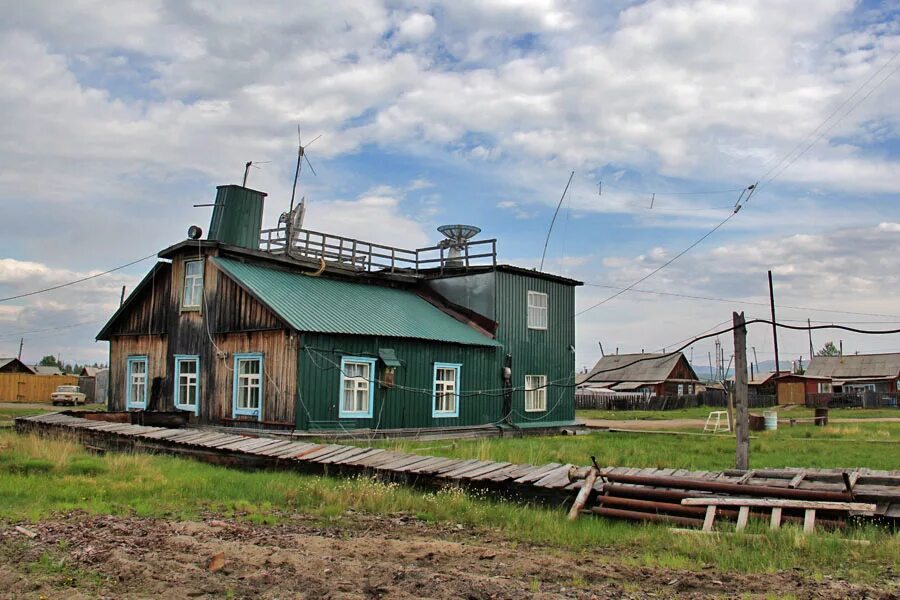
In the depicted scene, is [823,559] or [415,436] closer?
[823,559]

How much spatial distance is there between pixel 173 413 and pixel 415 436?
7.41 metres

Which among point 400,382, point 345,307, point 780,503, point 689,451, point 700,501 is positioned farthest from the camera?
point 345,307

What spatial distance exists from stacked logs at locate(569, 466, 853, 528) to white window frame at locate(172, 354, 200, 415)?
16.4 m

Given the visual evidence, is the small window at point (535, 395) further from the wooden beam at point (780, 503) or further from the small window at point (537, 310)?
the wooden beam at point (780, 503)

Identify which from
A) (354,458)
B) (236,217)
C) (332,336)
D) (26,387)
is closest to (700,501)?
(354,458)

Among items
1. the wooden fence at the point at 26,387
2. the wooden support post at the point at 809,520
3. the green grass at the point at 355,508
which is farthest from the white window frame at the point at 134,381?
the wooden fence at the point at 26,387

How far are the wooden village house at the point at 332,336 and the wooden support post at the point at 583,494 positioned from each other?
846cm

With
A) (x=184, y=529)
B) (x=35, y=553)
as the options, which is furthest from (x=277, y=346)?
(x=35, y=553)

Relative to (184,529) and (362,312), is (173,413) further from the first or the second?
(184,529)

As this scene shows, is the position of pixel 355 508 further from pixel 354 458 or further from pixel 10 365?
pixel 10 365

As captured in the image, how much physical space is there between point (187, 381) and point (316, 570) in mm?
19143

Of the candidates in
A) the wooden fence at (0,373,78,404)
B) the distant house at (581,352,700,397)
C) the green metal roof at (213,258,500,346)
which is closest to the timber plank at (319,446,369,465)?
the green metal roof at (213,258,500,346)

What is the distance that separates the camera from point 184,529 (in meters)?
9.16

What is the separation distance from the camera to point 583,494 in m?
10.9
